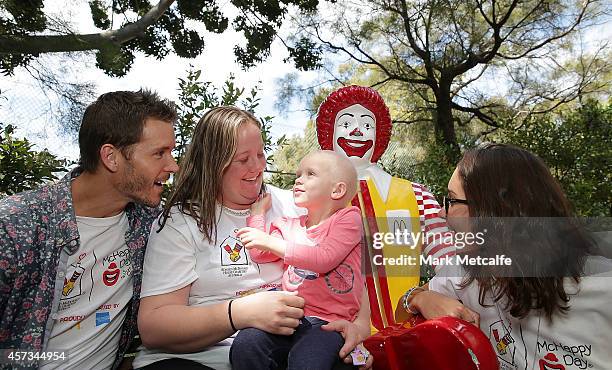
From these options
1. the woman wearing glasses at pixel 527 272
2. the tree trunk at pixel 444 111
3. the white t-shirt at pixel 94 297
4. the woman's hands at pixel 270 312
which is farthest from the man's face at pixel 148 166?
the tree trunk at pixel 444 111

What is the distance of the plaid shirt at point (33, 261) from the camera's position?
68.2 inches

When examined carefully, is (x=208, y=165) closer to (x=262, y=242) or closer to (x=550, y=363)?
(x=262, y=242)

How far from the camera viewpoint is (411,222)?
2.59 metres

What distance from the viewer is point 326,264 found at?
1.78 metres

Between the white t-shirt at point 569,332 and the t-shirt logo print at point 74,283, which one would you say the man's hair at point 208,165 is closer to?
the t-shirt logo print at point 74,283

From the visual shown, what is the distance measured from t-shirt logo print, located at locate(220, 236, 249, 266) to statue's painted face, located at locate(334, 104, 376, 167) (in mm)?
1061

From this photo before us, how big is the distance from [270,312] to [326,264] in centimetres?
26

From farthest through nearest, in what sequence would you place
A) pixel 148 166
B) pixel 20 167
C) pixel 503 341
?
pixel 20 167
pixel 148 166
pixel 503 341

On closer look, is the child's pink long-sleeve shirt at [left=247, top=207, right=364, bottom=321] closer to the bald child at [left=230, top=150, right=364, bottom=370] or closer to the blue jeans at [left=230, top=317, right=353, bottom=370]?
the bald child at [left=230, top=150, right=364, bottom=370]

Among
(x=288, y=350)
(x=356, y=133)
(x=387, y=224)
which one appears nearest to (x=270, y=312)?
(x=288, y=350)

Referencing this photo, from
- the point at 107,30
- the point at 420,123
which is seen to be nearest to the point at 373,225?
the point at 107,30

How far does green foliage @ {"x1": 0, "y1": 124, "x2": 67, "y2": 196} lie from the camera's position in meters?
3.91

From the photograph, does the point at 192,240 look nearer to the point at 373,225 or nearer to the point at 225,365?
the point at 225,365

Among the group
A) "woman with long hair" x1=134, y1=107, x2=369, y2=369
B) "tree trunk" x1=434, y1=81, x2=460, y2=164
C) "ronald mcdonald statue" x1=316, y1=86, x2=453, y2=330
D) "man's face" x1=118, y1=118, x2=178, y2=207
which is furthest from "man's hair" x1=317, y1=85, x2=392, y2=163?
"tree trunk" x1=434, y1=81, x2=460, y2=164
